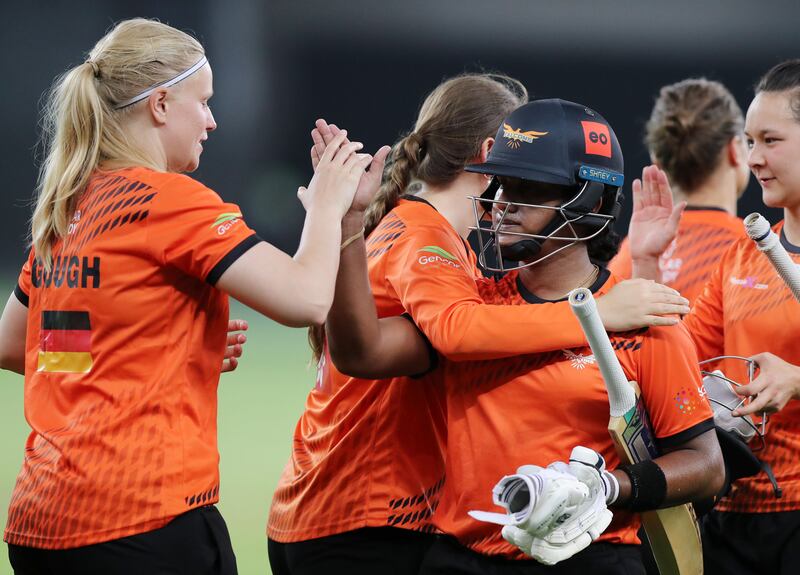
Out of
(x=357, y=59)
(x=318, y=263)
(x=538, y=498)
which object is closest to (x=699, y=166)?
(x=318, y=263)

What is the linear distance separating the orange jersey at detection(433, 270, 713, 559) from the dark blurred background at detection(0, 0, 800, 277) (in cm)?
1054

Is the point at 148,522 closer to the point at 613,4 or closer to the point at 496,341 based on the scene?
the point at 496,341

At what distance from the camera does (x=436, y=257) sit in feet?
9.04

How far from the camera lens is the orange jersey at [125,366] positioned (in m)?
2.29

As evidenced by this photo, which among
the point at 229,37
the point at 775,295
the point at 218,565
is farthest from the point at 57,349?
the point at 229,37

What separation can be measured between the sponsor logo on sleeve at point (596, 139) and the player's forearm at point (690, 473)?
2.37 feet

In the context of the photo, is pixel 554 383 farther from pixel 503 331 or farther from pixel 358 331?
pixel 358 331

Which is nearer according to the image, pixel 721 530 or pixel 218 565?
pixel 218 565

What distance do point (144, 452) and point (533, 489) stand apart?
84 cm

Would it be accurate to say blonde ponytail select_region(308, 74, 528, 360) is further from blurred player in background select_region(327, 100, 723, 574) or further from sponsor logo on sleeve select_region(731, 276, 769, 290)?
sponsor logo on sleeve select_region(731, 276, 769, 290)

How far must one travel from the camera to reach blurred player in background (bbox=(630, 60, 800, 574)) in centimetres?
297

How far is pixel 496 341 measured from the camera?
95.5 inches

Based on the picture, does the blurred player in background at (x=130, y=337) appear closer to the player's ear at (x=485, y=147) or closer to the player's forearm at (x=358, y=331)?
the player's forearm at (x=358, y=331)

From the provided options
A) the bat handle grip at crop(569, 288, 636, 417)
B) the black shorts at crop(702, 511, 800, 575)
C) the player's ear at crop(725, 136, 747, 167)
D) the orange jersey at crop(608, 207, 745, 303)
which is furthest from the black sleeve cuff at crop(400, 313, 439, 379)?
the player's ear at crop(725, 136, 747, 167)
